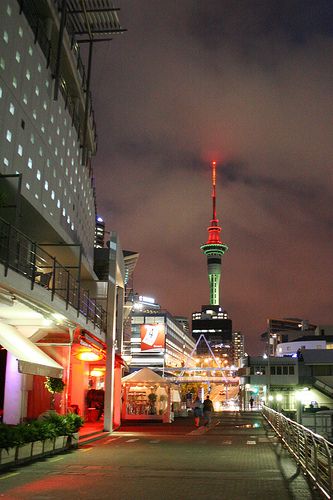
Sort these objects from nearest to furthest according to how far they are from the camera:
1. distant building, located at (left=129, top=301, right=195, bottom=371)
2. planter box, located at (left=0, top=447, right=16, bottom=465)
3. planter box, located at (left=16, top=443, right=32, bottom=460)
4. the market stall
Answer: planter box, located at (left=0, top=447, right=16, bottom=465), planter box, located at (left=16, top=443, right=32, bottom=460), the market stall, distant building, located at (left=129, top=301, right=195, bottom=371)

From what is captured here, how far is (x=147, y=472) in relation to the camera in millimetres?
12789

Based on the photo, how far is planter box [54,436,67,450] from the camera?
16.7 m

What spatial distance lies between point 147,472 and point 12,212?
33.2ft

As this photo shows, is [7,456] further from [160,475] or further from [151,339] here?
[151,339]

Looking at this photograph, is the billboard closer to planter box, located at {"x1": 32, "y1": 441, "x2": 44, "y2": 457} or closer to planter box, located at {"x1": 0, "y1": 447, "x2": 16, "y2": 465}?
planter box, located at {"x1": 32, "y1": 441, "x2": 44, "y2": 457}

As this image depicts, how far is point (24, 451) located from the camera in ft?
45.9

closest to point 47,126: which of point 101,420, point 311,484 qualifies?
point 101,420

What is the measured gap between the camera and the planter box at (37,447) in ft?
48.1

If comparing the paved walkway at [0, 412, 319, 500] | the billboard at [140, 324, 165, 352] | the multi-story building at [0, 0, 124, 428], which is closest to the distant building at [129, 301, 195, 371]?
the billboard at [140, 324, 165, 352]

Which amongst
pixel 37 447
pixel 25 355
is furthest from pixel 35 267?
pixel 37 447

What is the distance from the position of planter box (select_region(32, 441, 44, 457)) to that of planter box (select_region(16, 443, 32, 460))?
0.30 meters

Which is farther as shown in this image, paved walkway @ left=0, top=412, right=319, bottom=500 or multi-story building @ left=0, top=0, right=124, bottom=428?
multi-story building @ left=0, top=0, right=124, bottom=428

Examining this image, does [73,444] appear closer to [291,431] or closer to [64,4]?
[291,431]

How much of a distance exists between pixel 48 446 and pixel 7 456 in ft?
10.2
